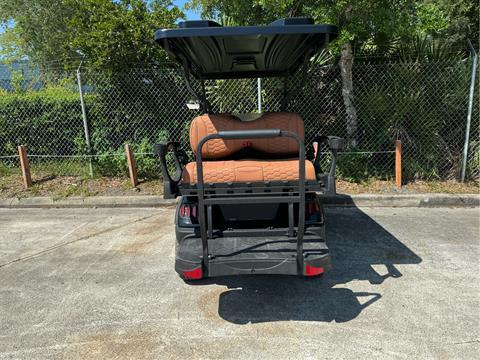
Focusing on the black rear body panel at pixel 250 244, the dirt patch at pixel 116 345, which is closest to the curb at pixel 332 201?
the black rear body panel at pixel 250 244

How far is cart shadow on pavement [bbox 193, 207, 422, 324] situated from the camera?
2828 millimetres

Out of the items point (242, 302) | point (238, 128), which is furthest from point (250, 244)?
point (238, 128)

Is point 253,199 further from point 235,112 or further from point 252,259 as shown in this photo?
point 235,112

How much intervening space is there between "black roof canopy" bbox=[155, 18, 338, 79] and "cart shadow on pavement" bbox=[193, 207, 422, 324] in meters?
2.12

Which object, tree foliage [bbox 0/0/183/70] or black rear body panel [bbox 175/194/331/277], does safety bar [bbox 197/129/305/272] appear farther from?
tree foliage [bbox 0/0/183/70]

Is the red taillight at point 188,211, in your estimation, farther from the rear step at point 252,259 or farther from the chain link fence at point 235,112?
the chain link fence at point 235,112

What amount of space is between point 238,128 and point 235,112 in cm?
285

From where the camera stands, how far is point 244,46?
10.6 ft

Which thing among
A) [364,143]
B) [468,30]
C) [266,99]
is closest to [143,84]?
[266,99]

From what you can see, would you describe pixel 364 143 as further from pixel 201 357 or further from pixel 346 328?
pixel 201 357

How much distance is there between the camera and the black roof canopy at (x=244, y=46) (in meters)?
2.33

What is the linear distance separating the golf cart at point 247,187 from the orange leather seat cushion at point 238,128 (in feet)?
0.03

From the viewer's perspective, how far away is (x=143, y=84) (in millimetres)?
6469

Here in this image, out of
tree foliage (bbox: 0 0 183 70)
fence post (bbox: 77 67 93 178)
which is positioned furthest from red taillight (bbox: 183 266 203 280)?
fence post (bbox: 77 67 93 178)
